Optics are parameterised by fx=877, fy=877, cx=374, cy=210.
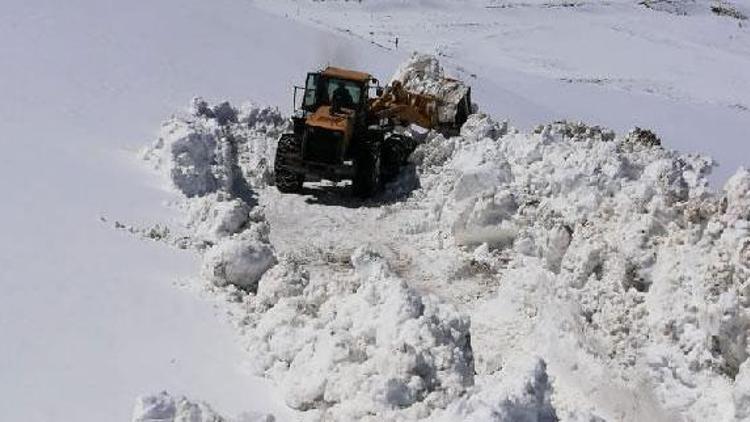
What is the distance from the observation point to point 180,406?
19.2 feet

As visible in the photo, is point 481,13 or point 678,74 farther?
point 481,13

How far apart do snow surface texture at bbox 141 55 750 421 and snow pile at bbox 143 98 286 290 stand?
9 centimetres

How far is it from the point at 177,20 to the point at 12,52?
6.90 m

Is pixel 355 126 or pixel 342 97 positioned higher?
pixel 342 97

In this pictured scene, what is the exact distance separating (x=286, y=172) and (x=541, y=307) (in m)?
Answer: 5.59

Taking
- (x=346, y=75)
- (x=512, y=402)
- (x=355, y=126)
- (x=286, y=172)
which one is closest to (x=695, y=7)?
(x=346, y=75)

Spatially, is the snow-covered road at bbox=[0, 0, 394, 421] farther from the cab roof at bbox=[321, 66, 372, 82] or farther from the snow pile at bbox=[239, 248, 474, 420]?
the cab roof at bbox=[321, 66, 372, 82]

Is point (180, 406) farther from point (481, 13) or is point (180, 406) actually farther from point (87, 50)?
point (481, 13)

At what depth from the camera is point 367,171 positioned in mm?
13711

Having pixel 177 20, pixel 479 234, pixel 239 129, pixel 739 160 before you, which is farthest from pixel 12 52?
pixel 739 160

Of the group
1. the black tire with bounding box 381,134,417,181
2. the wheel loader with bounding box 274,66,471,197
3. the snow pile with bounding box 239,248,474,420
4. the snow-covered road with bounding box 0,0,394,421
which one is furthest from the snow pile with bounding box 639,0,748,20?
the snow pile with bounding box 239,248,474,420

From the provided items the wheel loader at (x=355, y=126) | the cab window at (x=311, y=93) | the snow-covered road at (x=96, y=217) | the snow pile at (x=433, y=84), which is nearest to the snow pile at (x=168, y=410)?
the snow-covered road at (x=96, y=217)

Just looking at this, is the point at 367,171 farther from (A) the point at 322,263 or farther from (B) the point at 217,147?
(A) the point at 322,263

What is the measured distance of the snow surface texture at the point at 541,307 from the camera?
262 inches
